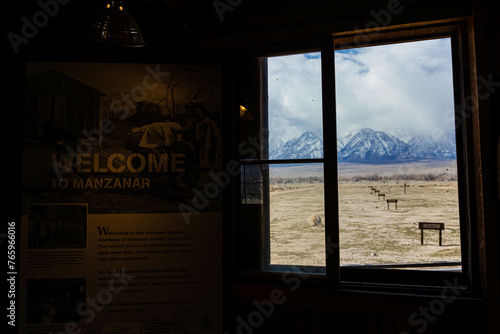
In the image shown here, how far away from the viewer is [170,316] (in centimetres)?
231

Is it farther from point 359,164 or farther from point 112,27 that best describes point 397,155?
point 112,27

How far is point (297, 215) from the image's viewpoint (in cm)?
234

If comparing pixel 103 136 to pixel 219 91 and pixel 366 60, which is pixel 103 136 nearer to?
pixel 219 91

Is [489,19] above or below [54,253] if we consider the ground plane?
above

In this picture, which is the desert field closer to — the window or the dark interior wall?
the window

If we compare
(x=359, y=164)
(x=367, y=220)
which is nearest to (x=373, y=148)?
(x=359, y=164)

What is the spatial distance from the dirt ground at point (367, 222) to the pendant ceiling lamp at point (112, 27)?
1.34 meters

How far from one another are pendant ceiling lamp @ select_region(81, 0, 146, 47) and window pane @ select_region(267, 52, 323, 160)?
975 millimetres

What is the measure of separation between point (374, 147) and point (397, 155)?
0.16m

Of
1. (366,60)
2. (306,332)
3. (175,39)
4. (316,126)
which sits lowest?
(306,332)

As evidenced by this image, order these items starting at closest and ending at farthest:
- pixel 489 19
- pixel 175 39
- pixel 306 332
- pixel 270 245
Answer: pixel 489 19 < pixel 306 332 < pixel 270 245 < pixel 175 39

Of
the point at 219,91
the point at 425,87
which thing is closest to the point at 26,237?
the point at 219,91

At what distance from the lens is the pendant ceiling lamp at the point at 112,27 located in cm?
187

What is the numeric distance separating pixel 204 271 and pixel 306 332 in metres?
0.79
